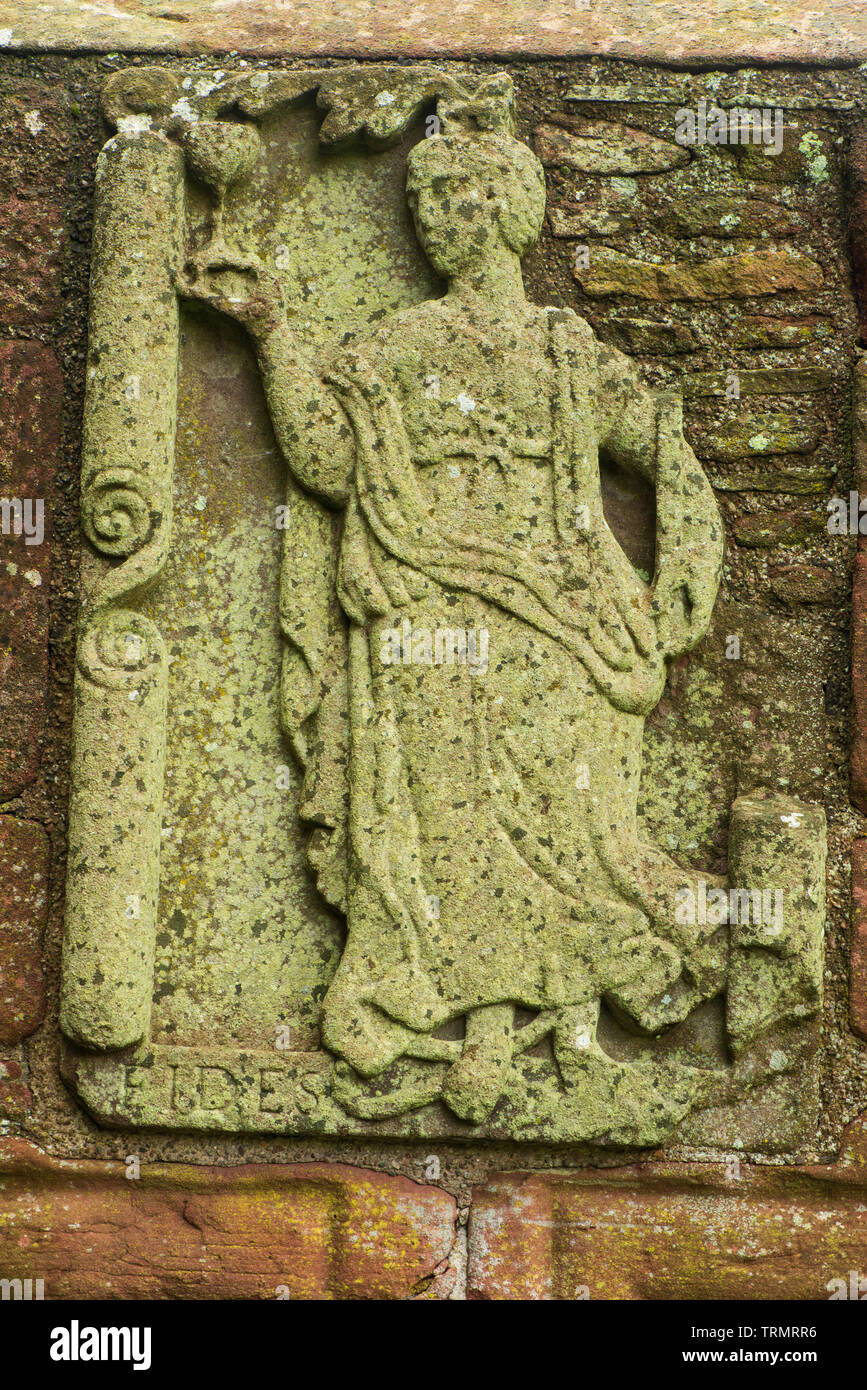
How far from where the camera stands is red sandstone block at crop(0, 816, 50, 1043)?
327 cm

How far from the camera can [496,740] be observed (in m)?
3.21

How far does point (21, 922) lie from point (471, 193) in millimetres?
2092

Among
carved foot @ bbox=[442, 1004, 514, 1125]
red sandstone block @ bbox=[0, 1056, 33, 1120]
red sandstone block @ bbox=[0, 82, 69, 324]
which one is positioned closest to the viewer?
carved foot @ bbox=[442, 1004, 514, 1125]

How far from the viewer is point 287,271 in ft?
11.5

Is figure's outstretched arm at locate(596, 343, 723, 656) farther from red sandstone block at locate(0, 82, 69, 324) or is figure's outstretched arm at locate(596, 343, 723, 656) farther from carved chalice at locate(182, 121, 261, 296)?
red sandstone block at locate(0, 82, 69, 324)

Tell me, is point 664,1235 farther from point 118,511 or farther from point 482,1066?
point 118,511

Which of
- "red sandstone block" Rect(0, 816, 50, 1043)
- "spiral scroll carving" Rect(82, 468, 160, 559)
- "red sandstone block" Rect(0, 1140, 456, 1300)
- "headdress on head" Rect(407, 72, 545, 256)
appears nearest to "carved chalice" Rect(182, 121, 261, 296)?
"headdress on head" Rect(407, 72, 545, 256)

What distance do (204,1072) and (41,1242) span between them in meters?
0.56

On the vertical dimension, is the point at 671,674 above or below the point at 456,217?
below

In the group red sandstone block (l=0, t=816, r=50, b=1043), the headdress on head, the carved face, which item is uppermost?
the headdress on head

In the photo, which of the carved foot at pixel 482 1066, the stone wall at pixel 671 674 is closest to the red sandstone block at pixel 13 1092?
the stone wall at pixel 671 674

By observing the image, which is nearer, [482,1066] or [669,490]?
[482,1066]

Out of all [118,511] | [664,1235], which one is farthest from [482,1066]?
[118,511]

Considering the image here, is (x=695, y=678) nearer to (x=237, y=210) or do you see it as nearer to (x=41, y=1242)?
(x=237, y=210)
